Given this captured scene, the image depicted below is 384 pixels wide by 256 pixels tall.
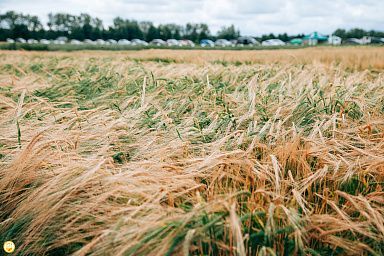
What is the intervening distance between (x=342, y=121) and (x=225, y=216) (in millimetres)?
1364

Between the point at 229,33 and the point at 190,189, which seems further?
the point at 229,33

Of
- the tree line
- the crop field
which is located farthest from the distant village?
the crop field

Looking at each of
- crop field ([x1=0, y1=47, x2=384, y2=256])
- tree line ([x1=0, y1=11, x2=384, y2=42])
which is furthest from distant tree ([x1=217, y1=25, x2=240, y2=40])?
crop field ([x1=0, y1=47, x2=384, y2=256])

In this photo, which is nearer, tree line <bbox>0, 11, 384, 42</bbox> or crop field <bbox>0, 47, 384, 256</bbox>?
crop field <bbox>0, 47, 384, 256</bbox>

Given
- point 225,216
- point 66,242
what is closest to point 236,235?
point 225,216

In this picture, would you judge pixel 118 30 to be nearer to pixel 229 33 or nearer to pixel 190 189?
pixel 229 33

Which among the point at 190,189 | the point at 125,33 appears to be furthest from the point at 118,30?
the point at 190,189

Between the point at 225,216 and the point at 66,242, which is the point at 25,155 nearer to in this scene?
the point at 66,242

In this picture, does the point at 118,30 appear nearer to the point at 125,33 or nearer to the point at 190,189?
the point at 125,33

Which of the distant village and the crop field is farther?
the distant village

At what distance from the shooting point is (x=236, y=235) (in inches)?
40.4

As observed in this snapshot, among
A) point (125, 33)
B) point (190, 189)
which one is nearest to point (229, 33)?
point (125, 33)

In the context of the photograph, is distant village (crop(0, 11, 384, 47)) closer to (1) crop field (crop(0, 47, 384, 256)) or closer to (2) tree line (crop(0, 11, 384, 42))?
(2) tree line (crop(0, 11, 384, 42))

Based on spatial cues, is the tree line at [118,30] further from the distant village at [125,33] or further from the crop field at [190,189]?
the crop field at [190,189]
